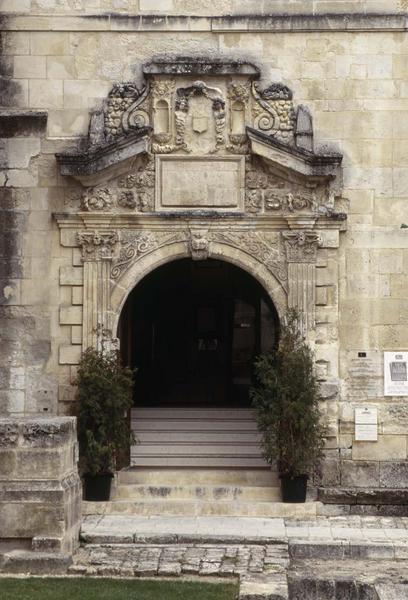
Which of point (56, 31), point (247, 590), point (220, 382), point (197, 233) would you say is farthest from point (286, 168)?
point (220, 382)

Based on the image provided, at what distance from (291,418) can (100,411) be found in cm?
207

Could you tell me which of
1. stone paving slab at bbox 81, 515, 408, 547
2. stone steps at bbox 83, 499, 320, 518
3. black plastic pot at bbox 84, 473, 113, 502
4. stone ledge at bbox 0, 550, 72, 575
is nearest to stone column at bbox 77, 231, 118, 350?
black plastic pot at bbox 84, 473, 113, 502

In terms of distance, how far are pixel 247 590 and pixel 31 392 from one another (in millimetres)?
4713

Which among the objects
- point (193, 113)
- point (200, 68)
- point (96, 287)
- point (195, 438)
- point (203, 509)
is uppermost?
point (200, 68)

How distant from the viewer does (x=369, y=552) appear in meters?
11.1

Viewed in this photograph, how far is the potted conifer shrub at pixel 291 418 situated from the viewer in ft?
41.9

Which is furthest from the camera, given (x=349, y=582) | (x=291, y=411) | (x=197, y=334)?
(x=197, y=334)

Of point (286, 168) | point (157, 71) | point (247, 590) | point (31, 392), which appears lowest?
point (247, 590)

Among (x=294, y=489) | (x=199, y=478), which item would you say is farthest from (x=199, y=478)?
(x=294, y=489)

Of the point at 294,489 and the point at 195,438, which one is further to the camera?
the point at 195,438

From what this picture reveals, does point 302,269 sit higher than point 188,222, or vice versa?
point 188,222

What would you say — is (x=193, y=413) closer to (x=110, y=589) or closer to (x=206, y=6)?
(x=206, y=6)

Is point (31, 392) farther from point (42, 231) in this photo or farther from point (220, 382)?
point (220, 382)

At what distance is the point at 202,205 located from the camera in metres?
13.3
